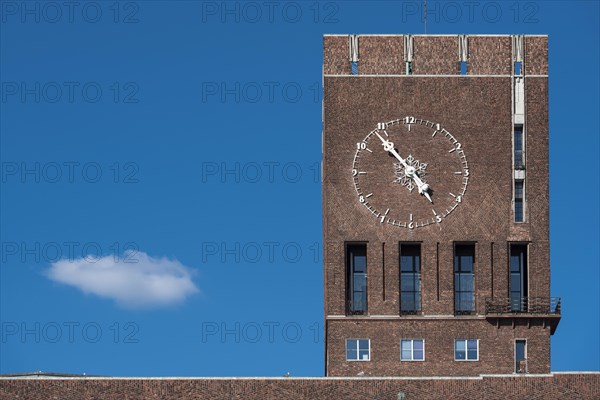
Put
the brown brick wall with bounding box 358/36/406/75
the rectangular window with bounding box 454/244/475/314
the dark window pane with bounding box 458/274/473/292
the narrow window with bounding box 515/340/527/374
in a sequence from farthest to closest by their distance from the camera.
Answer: the brown brick wall with bounding box 358/36/406/75 → the dark window pane with bounding box 458/274/473/292 → the rectangular window with bounding box 454/244/475/314 → the narrow window with bounding box 515/340/527/374

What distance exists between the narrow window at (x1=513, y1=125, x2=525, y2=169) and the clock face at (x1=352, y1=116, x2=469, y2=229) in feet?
10.6

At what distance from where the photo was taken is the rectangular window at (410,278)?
13988 cm

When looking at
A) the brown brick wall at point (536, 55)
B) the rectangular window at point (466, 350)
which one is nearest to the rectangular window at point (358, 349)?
the rectangular window at point (466, 350)

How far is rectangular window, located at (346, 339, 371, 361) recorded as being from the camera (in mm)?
138375

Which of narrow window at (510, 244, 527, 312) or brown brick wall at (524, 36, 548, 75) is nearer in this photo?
narrow window at (510, 244, 527, 312)

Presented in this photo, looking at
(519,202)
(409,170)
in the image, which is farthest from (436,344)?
(409,170)

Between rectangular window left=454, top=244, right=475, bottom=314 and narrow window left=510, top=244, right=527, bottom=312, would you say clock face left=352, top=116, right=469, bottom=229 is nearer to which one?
rectangular window left=454, top=244, right=475, bottom=314

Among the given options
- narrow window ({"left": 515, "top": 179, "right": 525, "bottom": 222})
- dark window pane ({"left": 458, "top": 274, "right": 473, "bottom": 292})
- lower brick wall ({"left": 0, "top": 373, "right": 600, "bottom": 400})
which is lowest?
lower brick wall ({"left": 0, "top": 373, "right": 600, "bottom": 400})

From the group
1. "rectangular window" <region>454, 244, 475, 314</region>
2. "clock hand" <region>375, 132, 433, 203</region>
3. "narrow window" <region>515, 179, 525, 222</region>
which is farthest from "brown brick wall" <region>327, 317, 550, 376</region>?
"clock hand" <region>375, 132, 433, 203</region>

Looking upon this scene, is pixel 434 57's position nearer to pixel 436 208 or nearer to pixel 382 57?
pixel 382 57

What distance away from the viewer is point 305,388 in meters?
133

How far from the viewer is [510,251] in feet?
461

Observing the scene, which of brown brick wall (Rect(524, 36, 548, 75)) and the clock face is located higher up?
brown brick wall (Rect(524, 36, 548, 75))

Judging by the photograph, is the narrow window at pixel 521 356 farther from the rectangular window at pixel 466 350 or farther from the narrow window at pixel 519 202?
the narrow window at pixel 519 202
